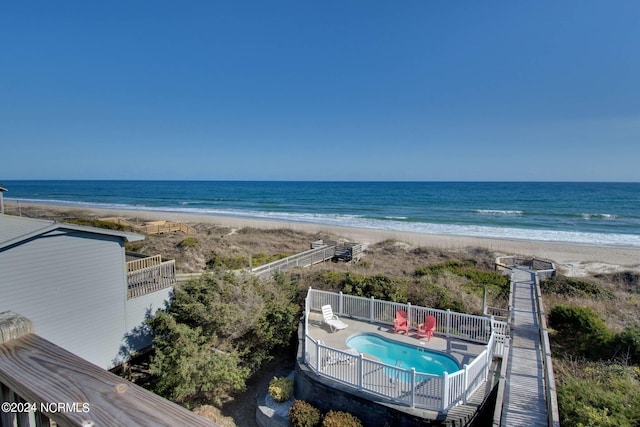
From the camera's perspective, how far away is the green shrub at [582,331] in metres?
10.8

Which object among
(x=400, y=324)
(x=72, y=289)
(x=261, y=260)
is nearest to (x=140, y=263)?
(x=72, y=289)

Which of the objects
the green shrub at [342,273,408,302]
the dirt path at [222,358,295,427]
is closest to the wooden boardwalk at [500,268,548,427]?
the green shrub at [342,273,408,302]

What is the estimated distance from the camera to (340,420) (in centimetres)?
805

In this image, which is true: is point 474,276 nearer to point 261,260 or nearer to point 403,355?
point 403,355

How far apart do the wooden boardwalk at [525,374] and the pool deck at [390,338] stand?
45.6 inches

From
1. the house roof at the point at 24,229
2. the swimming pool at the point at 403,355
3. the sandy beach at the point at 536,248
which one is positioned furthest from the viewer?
the sandy beach at the point at 536,248

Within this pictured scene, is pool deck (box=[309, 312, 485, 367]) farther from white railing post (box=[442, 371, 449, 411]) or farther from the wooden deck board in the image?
the wooden deck board

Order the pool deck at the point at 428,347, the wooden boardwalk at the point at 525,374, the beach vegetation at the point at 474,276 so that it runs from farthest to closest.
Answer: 1. the beach vegetation at the point at 474,276
2. the pool deck at the point at 428,347
3. the wooden boardwalk at the point at 525,374

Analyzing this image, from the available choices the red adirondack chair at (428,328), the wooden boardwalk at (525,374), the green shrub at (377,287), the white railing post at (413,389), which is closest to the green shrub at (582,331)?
the wooden boardwalk at (525,374)

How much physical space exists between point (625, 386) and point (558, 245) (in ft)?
86.7

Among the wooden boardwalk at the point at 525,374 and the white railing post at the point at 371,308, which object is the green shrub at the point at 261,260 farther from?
the wooden boardwalk at the point at 525,374

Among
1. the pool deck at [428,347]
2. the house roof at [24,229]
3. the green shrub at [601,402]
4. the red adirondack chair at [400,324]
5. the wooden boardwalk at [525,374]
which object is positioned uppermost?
the house roof at [24,229]

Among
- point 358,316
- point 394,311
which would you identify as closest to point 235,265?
point 358,316

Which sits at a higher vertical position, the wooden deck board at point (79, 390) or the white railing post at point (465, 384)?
the wooden deck board at point (79, 390)
